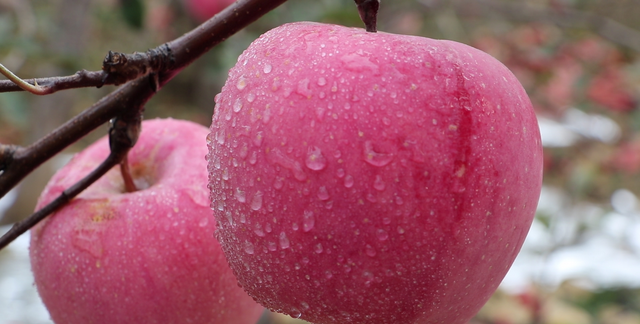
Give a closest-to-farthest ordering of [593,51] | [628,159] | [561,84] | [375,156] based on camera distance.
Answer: [375,156] < [628,159] < [561,84] < [593,51]

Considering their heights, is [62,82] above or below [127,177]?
above

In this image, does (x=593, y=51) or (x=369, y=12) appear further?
(x=593, y=51)

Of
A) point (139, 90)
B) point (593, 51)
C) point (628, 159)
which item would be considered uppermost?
point (139, 90)

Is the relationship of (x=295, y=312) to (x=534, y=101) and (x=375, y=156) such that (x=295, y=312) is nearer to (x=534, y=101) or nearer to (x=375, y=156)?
(x=375, y=156)

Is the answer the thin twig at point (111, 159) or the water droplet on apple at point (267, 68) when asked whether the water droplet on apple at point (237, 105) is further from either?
the thin twig at point (111, 159)

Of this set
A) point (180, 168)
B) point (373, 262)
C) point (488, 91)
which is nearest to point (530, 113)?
point (488, 91)

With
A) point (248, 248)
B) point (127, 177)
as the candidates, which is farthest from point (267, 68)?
point (127, 177)

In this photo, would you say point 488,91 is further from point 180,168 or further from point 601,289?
point 601,289
